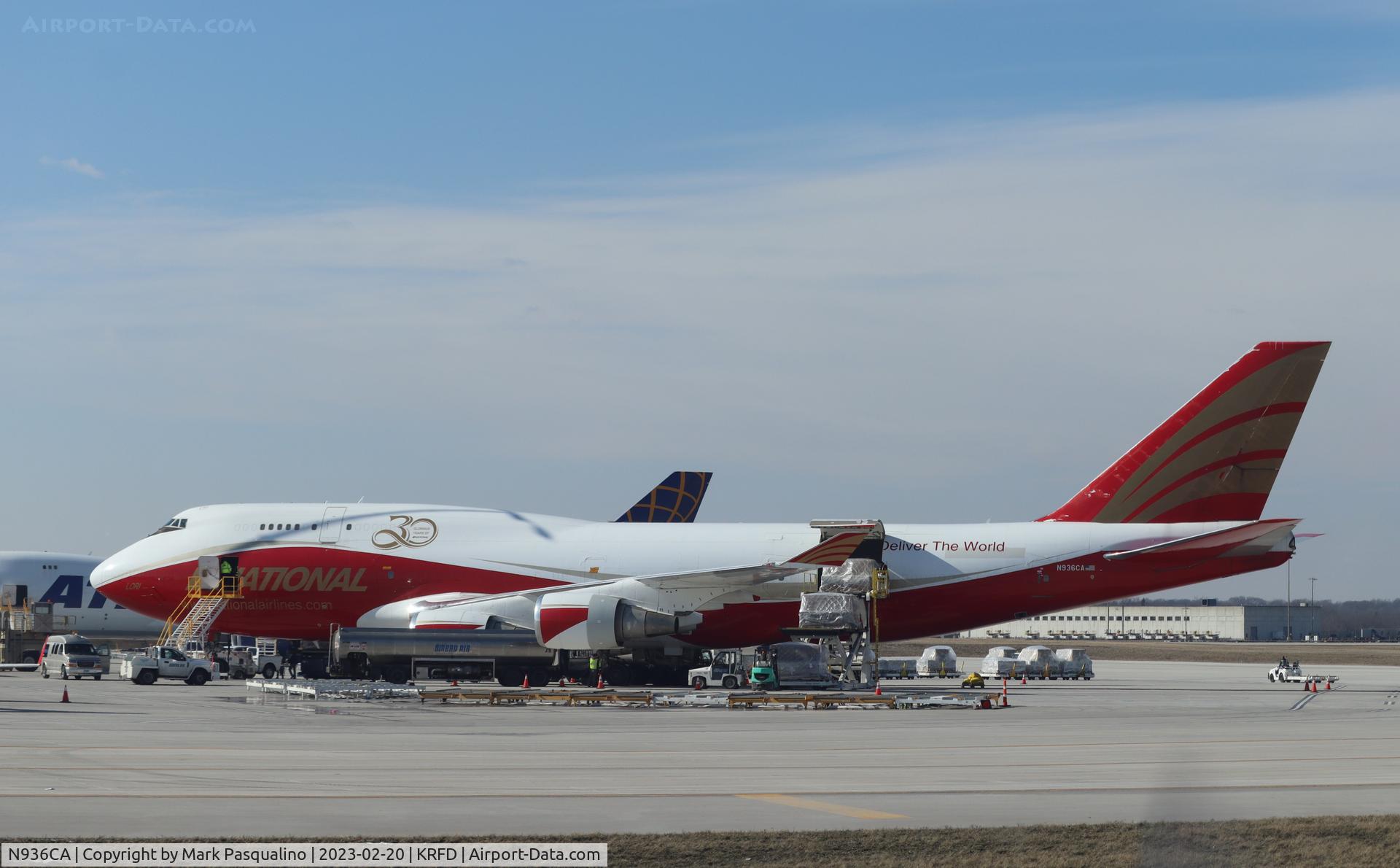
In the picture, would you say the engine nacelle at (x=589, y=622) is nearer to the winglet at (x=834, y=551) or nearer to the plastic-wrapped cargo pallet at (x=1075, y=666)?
the winglet at (x=834, y=551)

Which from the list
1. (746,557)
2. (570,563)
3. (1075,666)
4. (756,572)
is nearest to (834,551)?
(756,572)

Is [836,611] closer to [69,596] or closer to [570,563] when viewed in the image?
[570,563]

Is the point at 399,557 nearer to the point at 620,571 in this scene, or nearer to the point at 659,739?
the point at 620,571

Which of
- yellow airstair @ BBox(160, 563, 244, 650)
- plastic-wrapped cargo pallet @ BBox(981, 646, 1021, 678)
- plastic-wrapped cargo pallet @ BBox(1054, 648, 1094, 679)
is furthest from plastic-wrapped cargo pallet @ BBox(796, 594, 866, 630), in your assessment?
plastic-wrapped cargo pallet @ BBox(1054, 648, 1094, 679)

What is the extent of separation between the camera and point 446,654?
147 feet

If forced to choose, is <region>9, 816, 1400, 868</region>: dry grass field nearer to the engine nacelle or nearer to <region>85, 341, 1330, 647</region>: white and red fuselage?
the engine nacelle

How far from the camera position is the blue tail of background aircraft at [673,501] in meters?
A: 71.6

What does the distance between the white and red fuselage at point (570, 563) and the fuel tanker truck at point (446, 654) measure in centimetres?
238


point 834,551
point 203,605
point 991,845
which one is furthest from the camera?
point 203,605

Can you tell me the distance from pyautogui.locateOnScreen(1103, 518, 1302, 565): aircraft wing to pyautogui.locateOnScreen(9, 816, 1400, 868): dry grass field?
30.1m

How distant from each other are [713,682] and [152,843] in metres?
34.8

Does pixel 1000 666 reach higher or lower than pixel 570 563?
lower

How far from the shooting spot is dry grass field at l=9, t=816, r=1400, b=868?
13.7m

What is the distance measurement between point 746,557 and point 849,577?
157 inches
